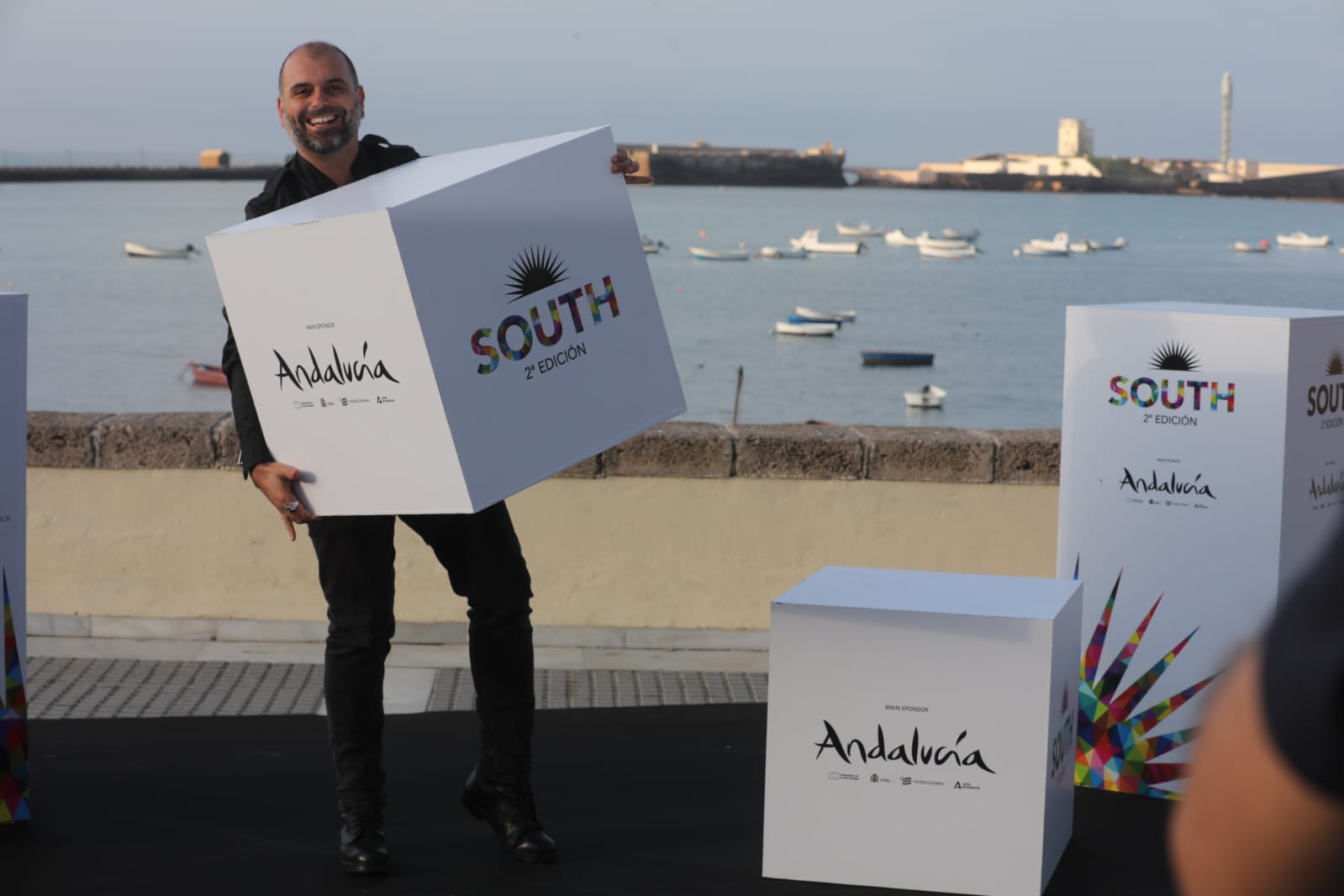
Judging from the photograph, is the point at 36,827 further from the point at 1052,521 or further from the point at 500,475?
the point at 1052,521

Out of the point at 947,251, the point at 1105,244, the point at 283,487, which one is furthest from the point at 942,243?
the point at 283,487

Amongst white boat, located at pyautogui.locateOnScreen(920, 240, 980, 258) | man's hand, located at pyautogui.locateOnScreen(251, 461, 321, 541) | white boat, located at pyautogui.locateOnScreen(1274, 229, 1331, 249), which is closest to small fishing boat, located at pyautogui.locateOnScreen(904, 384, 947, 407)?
man's hand, located at pyautogui.locateOnScreen(251, 461, 321, 541)

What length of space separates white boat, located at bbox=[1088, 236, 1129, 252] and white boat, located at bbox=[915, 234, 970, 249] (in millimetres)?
7603

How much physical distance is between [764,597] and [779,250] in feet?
286

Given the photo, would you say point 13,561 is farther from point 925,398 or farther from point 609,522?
point 925,398

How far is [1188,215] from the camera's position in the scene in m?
131

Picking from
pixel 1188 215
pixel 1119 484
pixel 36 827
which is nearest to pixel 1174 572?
pixel 1119 484

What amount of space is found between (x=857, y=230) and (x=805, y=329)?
45611 mm

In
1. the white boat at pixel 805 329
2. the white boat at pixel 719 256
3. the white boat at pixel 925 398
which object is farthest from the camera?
the white boat at pixel 719 256

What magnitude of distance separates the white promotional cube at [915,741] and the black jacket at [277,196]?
99 cm

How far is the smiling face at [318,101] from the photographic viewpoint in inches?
114

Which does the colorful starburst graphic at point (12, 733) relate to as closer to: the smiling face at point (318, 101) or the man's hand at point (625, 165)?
the smiling face at point (318, 101)

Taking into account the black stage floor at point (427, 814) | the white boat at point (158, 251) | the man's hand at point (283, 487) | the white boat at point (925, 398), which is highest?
the man's hand at point (283, 487)

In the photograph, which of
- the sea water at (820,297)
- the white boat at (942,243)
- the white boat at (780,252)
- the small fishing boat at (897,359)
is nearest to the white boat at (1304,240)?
the sea water at (820,297)
